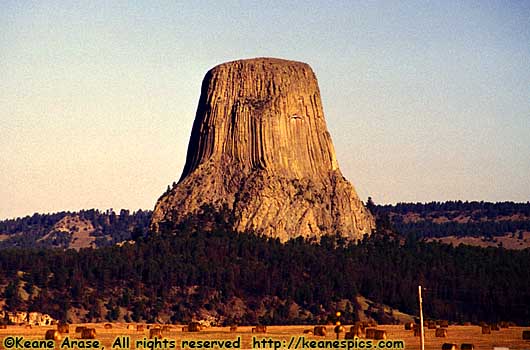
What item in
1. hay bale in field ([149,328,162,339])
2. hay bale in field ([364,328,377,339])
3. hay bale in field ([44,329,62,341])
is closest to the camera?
hay bale in field ([44,329,62,341])

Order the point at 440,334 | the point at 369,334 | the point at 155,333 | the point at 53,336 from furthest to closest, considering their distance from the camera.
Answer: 1. the point at 440,334
2. the point at 155,333
3. the point at 369,334
4. the point at 53,336

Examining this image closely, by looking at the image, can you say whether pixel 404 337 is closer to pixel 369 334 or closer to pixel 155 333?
pixel 369 334

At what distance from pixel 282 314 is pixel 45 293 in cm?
3556

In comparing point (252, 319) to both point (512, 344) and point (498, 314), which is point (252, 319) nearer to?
point (498, 314)

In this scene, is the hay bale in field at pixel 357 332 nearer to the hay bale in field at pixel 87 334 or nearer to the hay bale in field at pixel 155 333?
the hay bale in field at pixel 155 333

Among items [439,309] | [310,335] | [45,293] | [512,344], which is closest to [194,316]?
[45,293]

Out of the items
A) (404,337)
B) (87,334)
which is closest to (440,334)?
(404,337)

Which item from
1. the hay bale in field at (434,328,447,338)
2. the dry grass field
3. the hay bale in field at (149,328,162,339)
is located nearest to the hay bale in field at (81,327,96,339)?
the dry grass field

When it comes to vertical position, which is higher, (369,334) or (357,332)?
(357,332)

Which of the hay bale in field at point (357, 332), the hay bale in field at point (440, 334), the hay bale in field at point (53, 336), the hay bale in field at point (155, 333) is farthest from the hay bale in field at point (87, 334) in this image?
the hay bale in field at point (440, 334)

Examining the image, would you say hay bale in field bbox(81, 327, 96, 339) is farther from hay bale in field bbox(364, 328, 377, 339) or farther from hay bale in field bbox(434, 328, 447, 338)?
hay bale in field bbox(434, 328, 447, 338)

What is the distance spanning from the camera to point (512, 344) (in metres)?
103

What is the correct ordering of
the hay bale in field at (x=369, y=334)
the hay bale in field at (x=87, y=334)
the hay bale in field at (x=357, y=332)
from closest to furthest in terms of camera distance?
1. the hay bale in field at (x=87, y=334)
2. the hay bale in field at (x=357, y=332)
3. the hay bale in field at (x=369, y=334)

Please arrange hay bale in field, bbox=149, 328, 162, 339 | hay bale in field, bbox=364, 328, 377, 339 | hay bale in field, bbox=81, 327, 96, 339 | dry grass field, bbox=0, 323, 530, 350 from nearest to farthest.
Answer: dry grass field, bbox=0, 323, 530, 350
hay bale in field, bbox=81, 327, 96, 339
hay bale in field, bbox=364, 328, 377, 339
hay bale in field, bbox=149, 328, 162, 339
